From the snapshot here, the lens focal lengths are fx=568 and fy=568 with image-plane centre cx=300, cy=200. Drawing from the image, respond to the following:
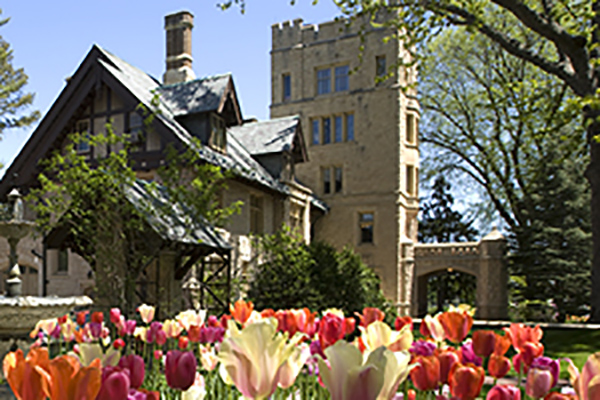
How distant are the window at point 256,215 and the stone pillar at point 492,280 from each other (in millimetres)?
11113

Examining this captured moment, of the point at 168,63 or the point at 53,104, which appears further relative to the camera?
the point at 168,63

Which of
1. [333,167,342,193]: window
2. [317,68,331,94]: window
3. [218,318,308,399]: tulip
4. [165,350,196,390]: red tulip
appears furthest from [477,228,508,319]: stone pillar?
[218,318,308,399]: tulip

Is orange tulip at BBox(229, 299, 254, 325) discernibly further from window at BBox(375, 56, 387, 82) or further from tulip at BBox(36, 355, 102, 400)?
window at BBox(375, 56, 387, 82)

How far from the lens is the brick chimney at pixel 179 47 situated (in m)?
A: 22.0

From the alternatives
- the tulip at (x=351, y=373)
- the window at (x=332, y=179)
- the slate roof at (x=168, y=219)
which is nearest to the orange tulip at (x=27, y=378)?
the tulip at (x=351, y=373)

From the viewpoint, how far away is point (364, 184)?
2591 centimetres

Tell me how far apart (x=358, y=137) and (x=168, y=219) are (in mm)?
15732

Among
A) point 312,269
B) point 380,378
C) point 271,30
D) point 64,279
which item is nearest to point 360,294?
point 312,269

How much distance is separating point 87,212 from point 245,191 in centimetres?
781

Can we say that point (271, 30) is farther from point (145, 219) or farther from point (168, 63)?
point (145, 219)

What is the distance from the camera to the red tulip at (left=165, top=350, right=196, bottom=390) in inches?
64.2

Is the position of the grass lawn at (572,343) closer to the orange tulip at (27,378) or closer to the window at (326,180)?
the orange tulip at (27,378)

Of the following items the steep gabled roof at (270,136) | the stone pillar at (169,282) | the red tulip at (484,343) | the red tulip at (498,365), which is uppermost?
the steep gabled roof at (270,136)

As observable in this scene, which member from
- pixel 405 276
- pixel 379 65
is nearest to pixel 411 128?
pixel 379 65
